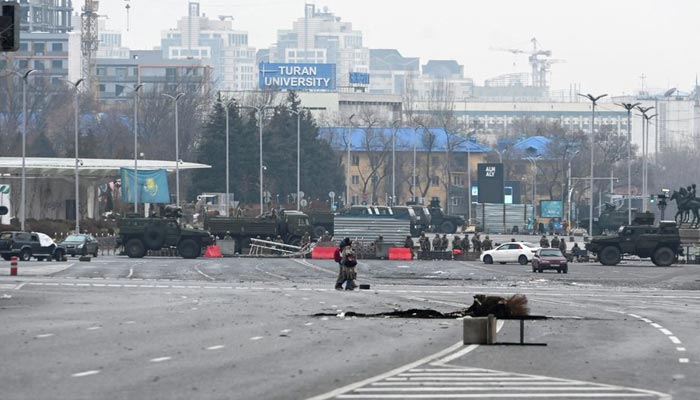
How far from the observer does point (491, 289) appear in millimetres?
47969

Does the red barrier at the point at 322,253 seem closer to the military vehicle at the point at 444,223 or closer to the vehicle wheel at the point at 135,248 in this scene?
the vehicle wheel at the point at 135,248

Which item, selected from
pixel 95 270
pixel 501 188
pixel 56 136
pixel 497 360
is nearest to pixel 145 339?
pixel 497 360

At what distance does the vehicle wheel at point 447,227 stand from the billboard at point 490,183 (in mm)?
11967

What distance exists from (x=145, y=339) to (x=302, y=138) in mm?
116849

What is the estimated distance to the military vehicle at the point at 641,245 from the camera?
72500 mm

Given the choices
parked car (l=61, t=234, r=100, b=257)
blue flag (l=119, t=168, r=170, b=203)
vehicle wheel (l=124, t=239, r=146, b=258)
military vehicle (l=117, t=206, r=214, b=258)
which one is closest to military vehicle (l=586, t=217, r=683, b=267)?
military vehicle (l=117, t=206, r=214, b=258)

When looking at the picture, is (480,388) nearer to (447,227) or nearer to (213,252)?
(213,252)

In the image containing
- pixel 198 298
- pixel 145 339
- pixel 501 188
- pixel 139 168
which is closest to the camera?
pixel 145 339

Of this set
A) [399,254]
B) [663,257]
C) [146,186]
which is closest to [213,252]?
[399,254]

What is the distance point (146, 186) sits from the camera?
319 feet

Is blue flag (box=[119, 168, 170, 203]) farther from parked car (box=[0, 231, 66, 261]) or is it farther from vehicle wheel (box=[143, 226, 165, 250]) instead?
parked car (box=[0, 231, 66, 261])

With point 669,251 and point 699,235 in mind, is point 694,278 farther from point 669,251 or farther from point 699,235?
point 699,235

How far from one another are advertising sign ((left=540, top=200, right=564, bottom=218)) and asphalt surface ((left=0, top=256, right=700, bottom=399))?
8670 cm

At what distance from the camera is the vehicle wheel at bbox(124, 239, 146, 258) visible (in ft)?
243
